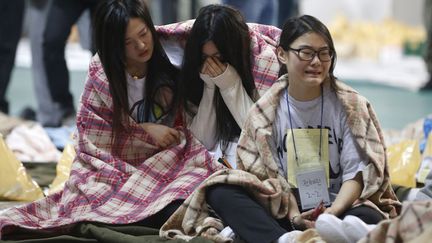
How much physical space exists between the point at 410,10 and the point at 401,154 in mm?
7145

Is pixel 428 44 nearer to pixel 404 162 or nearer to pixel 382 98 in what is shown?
pixel 382 98

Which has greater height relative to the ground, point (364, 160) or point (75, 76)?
point (364, 160)

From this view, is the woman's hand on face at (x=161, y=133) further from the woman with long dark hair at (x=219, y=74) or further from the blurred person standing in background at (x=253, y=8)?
the blurred person standing in background at (x=253, y=8)

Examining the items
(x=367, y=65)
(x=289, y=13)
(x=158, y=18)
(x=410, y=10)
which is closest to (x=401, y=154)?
(x=289, y=13)

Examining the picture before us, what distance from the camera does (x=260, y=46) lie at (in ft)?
9.65

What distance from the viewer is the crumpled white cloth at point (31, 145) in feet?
13.6

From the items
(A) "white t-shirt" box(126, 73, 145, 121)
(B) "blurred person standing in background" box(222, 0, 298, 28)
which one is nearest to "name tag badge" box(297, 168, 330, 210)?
(A) "white t-shirt" box(126, 73, 145, 121)

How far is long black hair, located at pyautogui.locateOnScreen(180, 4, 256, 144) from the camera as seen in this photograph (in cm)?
286

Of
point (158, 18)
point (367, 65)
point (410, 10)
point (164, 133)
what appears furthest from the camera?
point (410, 10)

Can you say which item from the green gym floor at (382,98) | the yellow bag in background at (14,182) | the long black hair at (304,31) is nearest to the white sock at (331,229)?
the long black hair at (304,31)

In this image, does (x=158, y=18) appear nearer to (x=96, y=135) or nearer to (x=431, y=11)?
(x=431, y=11)

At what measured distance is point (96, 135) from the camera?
Answer: 2996mm

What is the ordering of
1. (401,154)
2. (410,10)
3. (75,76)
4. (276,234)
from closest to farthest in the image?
(276,234)
(401,154)
(75,76)
(410,10)

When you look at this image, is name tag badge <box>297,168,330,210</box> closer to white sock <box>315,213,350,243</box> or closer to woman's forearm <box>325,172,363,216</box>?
woman's forearm <box>325,172,363,216</box>
